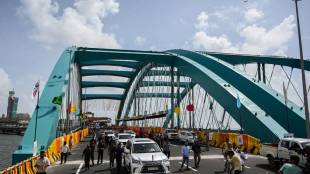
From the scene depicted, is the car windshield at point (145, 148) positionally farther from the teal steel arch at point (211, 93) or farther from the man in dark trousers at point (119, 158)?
the teal steel arch at point (211, 93)

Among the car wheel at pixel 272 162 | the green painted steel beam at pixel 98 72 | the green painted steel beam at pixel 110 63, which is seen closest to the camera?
the car wheel at pixel 272 162

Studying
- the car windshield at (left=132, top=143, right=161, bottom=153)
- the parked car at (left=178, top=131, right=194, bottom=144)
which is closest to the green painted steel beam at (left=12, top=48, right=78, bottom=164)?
the car windshield at (left=132, top=143, right=161, bottom=153)

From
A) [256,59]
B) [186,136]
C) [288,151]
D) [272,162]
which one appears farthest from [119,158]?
[256,59]

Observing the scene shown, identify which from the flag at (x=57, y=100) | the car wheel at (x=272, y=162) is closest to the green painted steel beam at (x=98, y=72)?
the flag at (x=57, y=100)

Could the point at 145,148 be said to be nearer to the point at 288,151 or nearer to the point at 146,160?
the point at 146,160

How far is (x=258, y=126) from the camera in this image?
96.7ft

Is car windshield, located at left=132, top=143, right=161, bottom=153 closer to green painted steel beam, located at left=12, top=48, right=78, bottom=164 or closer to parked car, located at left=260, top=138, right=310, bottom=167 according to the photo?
parked car, located at left=260, top=138, right=310, bottom=167

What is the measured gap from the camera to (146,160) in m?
13.9

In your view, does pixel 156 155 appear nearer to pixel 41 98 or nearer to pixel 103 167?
pixel 103 167

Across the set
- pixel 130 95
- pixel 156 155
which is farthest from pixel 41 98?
pixel 130 95

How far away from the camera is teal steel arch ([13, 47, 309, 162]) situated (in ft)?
94.2

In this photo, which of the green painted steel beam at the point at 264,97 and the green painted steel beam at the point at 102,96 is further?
the green painted steel beam at the point at 102,96

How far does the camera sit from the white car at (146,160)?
45.2 feet

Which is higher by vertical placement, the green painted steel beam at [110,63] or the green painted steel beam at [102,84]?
the green painted steel beam at [110,63]
